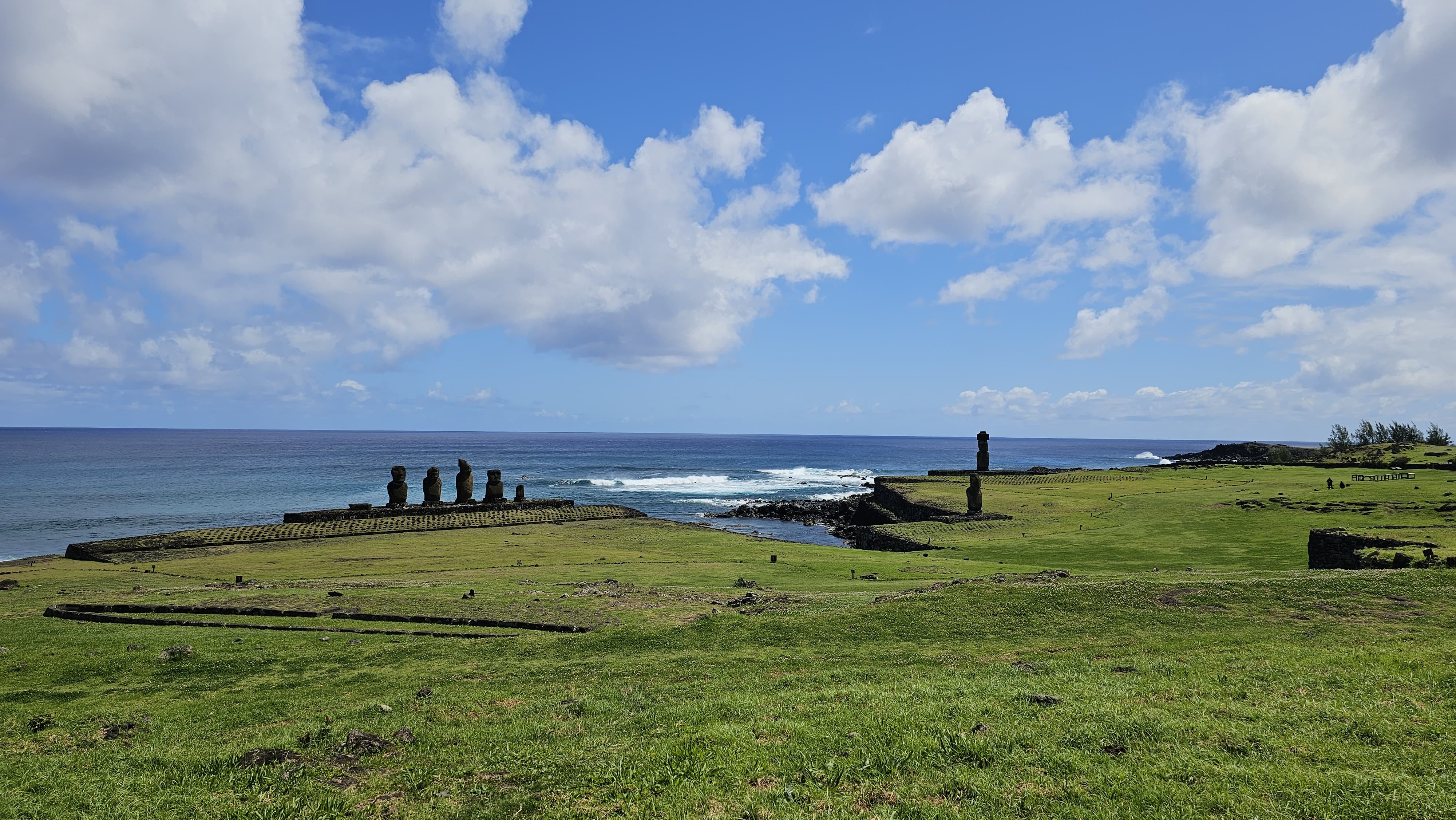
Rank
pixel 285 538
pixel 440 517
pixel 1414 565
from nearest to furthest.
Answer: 1. pixel 1414 565
2. pixel 285 538
3. pixel 440 517

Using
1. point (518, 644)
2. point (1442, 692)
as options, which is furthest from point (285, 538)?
point (1442, 692)

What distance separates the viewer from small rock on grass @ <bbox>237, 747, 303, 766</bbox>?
924cm

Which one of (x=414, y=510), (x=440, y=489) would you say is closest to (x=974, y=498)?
(x=414, y=510)

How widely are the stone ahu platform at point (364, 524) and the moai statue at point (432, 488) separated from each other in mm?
1875

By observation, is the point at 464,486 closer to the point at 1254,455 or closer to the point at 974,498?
the point at 974,498

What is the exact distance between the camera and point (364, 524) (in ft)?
179

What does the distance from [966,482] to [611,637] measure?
3108 inches

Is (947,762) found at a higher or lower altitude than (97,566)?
higher

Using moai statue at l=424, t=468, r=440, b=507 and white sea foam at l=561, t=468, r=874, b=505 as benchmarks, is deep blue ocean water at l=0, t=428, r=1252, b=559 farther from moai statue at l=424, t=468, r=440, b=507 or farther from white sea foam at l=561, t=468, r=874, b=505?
moai statue at l=424, t=468, r=440, b=507

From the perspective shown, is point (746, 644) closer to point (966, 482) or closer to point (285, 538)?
point (285, 538)

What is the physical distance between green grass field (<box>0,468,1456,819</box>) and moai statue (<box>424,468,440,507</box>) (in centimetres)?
4072

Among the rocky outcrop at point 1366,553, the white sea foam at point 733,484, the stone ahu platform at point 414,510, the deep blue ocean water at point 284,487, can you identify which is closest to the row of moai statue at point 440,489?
the stone ahu platform at point 414,510

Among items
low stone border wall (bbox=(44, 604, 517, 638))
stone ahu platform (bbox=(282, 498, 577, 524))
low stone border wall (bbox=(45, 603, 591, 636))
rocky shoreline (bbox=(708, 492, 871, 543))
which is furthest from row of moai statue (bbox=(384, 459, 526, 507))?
low stone border wall (bbox=(44, 604, 517, 638))

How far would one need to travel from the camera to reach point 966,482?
88375mm
